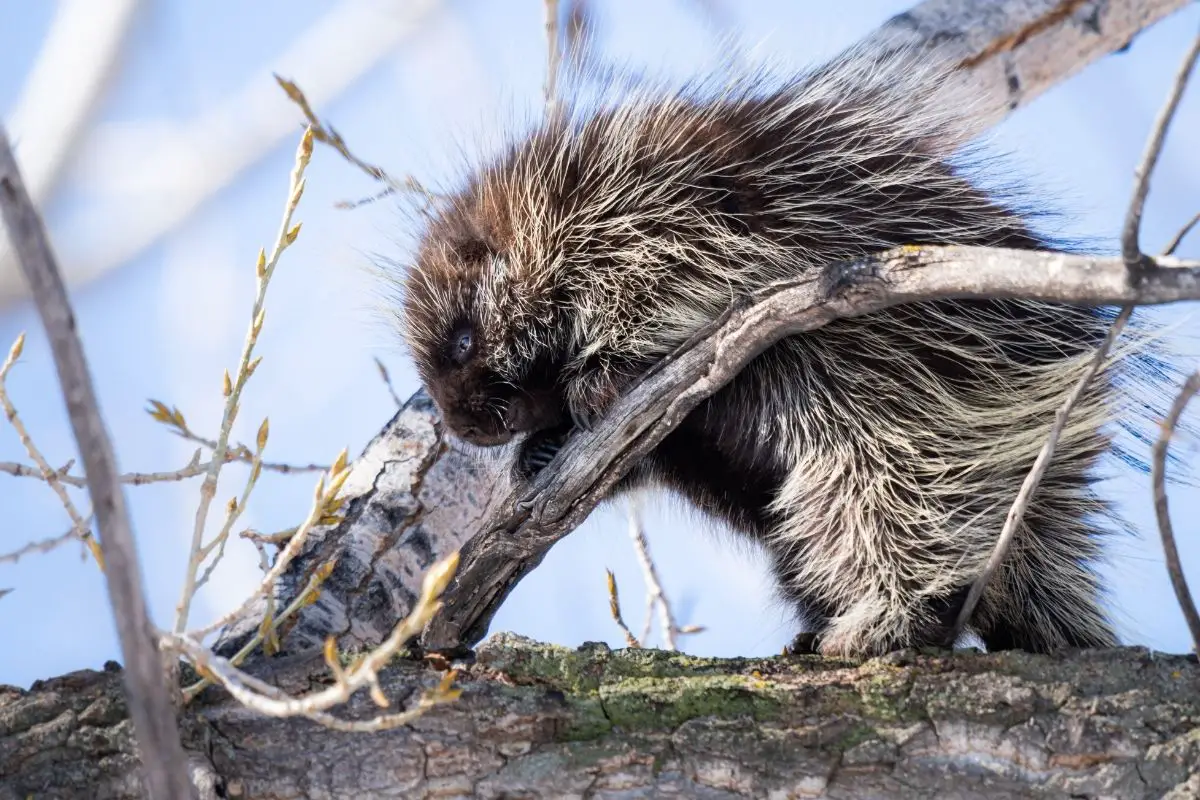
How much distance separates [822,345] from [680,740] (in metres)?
0.96

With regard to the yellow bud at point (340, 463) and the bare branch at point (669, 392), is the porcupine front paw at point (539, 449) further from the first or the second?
the yellow bud at point (340, 463)

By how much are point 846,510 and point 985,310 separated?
0.50 meters

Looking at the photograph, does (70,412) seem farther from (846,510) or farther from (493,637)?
(846,510)

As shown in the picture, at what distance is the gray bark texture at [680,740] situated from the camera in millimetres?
1616

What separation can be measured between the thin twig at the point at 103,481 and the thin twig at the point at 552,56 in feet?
5.75

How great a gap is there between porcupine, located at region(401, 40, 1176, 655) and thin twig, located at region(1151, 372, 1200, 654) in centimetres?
65

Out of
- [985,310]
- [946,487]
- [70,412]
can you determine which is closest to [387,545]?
[946,487]

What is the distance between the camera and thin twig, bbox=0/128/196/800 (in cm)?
90

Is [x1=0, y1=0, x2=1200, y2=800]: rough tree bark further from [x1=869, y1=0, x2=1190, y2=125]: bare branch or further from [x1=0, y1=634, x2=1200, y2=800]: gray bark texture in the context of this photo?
[x1=869, y1=0, x2=1190, y2=125]: bare branch

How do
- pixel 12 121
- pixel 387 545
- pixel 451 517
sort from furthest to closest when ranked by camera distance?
pixel 451 517 → pixel 387 545 → pixel 12 121

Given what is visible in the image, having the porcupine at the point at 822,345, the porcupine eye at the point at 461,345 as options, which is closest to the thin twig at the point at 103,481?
the porcupine at the point at 822,345

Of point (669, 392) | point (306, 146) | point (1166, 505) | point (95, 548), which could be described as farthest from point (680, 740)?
point (306, 146)

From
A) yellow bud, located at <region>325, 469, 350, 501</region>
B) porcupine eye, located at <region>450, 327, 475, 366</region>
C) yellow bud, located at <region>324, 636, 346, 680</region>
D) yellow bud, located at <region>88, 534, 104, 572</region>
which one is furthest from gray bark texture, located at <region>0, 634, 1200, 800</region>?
porcupine eye, located at <region>450, 327, 475, 366</region>

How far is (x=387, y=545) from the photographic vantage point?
8.20 feet
